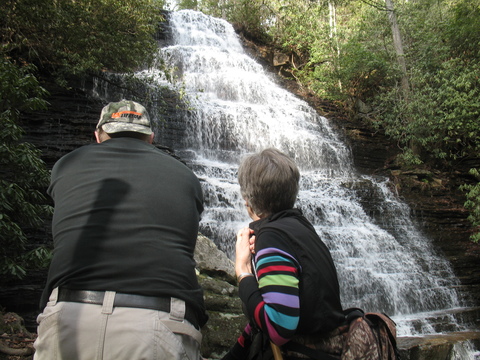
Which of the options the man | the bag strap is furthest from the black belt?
the bag strap

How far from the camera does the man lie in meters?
1.37

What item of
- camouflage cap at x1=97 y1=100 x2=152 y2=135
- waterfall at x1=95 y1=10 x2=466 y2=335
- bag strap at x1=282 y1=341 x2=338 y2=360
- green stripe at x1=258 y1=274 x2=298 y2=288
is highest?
waterfall at x1=95 y1=10 x2=466 y2=335

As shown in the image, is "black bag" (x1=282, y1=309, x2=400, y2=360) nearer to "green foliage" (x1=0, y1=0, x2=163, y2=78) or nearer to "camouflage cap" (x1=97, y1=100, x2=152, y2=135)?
"camouflage cap" (x1=97, y1=100, x2=152, y2=135)

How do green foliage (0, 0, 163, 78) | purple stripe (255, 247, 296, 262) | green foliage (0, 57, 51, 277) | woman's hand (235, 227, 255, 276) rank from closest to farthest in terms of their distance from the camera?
purple stripe (255, 247, 296, 262), woman's hand (235, 227, 255, 276), green foliage (0, 57, 51, 277), green foliage (0, 0, 163, 78)

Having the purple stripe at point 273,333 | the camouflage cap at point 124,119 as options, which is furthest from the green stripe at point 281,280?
the camouflage cap at point 124,119

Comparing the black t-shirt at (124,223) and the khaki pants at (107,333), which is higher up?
the black t-shirt at (124,223)

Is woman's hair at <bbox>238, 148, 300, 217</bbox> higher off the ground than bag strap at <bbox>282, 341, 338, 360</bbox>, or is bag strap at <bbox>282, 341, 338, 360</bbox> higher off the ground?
woman's hair at <bbox>238, 148, 300, 217</bbox>

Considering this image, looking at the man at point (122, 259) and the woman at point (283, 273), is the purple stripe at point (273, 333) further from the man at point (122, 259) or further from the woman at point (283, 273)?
the man at point (122, 259)

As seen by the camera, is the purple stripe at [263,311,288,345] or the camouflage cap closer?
the purple stripe at [263,311,288,345]

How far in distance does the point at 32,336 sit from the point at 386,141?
14.0 metres

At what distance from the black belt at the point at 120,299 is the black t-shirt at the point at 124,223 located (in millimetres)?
20

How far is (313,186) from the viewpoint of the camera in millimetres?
10156

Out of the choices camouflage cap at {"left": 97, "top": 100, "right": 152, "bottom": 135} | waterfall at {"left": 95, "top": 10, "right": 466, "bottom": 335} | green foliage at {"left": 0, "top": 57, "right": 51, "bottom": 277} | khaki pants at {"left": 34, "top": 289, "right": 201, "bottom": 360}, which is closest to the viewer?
khaki pants at {"left": 34, "top": 289, "right": 201, "bottom": 360}

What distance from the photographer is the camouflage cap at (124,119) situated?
1.82 metres
